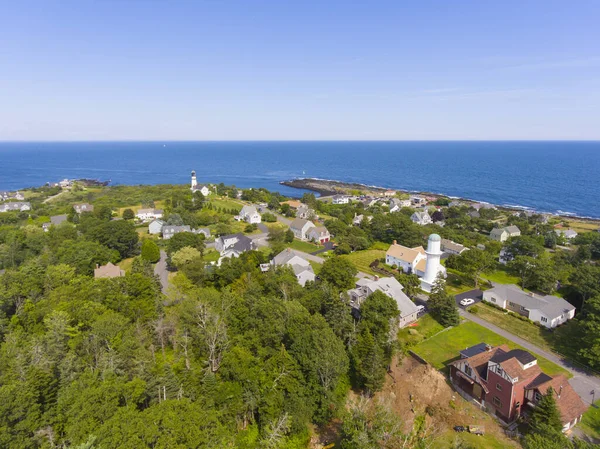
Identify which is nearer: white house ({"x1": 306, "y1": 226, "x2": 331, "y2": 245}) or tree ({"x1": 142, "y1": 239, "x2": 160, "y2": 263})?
tree ({"x1": 142, "y1": 239, "x2": 160, "y2": 263})

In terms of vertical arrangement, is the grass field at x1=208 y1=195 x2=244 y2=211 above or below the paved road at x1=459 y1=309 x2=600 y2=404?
above

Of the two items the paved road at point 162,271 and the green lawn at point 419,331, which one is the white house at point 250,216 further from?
the green lawn at point 419,331

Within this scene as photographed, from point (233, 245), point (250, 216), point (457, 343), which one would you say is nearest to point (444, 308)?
point (457, 343)

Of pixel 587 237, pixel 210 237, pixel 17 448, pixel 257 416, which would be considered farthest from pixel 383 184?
pixel 17 448

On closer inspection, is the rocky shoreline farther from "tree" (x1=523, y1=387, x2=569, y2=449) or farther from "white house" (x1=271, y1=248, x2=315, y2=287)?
"tree" (x1=523, y1=387, x2=569, y2=449)

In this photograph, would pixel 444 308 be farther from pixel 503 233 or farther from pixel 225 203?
pixel 225 203

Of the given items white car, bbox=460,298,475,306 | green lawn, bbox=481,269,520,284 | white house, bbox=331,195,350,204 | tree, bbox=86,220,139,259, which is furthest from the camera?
white house, bbox=331,195,350,204

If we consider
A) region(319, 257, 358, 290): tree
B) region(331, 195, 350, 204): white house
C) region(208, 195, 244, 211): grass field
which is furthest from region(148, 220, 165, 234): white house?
region(331, 195, 350, 204): white house
